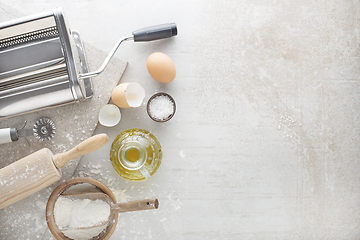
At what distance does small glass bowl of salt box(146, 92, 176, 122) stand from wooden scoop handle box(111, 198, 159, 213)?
276 mm

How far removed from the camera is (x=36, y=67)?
0.73 metres

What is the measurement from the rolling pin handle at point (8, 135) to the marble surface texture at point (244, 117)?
0.72 feet

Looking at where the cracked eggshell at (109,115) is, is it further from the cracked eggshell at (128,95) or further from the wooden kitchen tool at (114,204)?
the wooden kitchen tool at (114,204)

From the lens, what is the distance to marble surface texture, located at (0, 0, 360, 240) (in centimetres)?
94

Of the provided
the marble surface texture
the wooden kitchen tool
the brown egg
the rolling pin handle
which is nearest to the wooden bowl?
the wooden kitchen tool

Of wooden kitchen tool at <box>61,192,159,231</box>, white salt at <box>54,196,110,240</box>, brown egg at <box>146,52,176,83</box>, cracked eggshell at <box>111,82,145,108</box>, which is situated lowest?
white salt at <box>54,196,110,240</box>

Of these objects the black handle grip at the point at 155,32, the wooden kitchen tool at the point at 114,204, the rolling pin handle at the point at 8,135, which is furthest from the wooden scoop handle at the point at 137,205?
the black handle grip at the point at 155,32

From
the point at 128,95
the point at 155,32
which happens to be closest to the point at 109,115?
the point at 128,95

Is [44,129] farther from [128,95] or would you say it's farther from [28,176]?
[128,95]

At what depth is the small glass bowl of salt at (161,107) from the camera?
0.90 meters

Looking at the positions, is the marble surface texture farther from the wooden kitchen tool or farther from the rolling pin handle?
the rolling pin handle

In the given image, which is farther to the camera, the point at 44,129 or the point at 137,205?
the point at 44,129

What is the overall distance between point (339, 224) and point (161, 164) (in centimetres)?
69

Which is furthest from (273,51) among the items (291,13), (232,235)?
(232,235)
